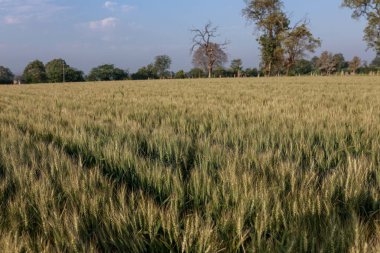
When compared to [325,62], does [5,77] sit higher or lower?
lower

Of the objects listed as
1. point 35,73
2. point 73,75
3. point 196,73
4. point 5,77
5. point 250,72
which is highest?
point 196,73

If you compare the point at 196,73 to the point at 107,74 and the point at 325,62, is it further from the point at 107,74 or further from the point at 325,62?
the point at 325,62

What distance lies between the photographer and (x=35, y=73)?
62.0m

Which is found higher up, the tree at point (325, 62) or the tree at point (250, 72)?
the tree at point (325, 62)

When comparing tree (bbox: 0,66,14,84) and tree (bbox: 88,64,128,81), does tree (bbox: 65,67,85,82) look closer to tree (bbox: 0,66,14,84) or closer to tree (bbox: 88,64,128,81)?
tree (bbox: 88,64,128,81)

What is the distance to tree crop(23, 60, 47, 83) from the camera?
57.4m

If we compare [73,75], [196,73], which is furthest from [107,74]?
[196,73]

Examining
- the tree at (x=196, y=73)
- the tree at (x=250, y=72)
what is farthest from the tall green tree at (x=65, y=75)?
the tree at (x=250, y=72)

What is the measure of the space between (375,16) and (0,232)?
55142 mm

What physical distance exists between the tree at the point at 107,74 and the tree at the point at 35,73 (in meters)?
8.41

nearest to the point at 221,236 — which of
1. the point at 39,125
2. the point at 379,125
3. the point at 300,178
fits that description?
the point at 300,178

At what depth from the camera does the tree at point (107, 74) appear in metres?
61.3

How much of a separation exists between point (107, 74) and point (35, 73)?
44.3 ft

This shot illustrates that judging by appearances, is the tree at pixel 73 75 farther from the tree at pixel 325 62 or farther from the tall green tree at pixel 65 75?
the tree at pixel 325 62
